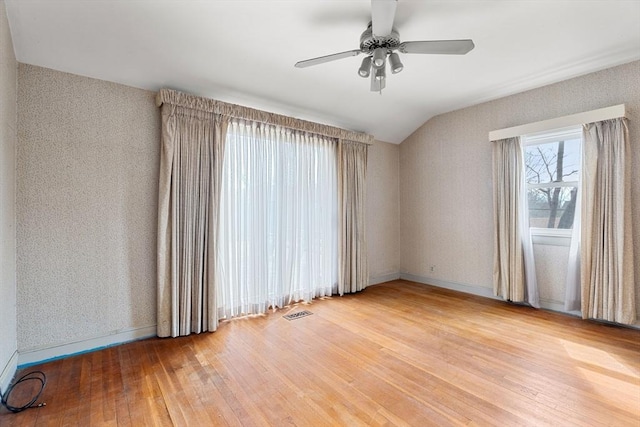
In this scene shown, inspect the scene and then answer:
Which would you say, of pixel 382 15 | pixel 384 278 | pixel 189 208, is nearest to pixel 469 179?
pixel 384 278

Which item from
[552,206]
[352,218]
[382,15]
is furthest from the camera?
[352,218]

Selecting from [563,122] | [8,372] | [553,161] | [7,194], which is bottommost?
[8,372]

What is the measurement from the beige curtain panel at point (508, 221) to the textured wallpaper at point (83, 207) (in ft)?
13.3

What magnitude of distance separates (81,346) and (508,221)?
4.70 metres

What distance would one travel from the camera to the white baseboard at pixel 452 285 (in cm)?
384

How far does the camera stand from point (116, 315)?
2443 mm

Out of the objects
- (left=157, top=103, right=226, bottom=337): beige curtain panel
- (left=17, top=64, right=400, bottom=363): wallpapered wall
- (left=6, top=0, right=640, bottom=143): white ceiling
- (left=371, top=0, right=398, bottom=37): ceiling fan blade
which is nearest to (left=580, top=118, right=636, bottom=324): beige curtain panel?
(left=6, top=0, right=640, bottom=143): white ceiling

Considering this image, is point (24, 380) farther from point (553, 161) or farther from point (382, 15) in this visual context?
point (553, 161)

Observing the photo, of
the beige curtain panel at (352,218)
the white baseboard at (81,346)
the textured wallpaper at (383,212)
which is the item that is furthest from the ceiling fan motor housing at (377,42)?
the white baseboard at (81,346)

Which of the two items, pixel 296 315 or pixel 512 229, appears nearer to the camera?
pixel 296 315

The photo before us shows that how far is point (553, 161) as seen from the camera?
3.31 m

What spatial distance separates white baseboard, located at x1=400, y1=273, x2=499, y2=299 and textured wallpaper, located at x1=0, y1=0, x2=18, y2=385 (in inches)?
185

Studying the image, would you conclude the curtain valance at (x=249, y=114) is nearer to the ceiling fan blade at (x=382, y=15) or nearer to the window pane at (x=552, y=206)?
the ceiling fan blade at (x=382, y=15)

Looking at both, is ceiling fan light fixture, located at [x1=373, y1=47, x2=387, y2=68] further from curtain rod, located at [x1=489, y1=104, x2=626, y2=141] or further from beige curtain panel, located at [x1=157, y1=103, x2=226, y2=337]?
curtain rod, located at [x1=489, y1=104, x2=626, y2=141]
